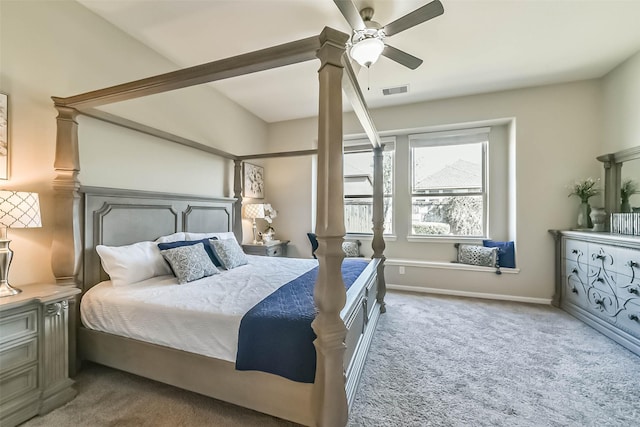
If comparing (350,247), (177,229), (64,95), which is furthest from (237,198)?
(64,95)

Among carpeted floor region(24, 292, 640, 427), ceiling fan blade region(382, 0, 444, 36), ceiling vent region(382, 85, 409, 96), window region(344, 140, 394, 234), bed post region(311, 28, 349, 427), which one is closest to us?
bed post region(311, 28, 349, 427)

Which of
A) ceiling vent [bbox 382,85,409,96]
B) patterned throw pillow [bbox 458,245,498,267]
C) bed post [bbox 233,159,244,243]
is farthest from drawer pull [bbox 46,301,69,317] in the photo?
patterned throw pillow [bbox 458,245,498,267]

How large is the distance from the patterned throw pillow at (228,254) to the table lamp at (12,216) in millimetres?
1332

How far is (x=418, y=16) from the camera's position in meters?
1.78

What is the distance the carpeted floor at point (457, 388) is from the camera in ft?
5.12

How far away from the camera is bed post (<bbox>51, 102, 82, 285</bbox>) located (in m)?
1.92

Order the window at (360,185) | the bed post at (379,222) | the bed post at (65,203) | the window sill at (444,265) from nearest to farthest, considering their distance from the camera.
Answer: the bed post at (65,203) < the bed post at (379,222) < the window sill at (444,265) < the window at (360,185)

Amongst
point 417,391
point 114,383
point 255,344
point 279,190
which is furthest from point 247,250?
point 417,391

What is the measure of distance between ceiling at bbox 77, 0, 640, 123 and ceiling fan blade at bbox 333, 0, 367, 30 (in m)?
0.32

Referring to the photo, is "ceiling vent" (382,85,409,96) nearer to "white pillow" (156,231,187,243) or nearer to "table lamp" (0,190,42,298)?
"white pillow" (156,231,187,243)

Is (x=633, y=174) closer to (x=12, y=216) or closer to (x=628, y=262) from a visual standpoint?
(x=628, y=262)

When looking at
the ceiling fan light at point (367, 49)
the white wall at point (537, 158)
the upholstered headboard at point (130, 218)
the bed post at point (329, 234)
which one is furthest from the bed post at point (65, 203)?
the white wall at point (537, 158)

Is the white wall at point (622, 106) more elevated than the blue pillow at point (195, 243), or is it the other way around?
the white wall at point (622, 106)

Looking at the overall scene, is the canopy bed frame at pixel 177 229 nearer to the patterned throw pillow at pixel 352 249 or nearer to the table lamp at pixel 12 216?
the table lamp at pixel 12 216
